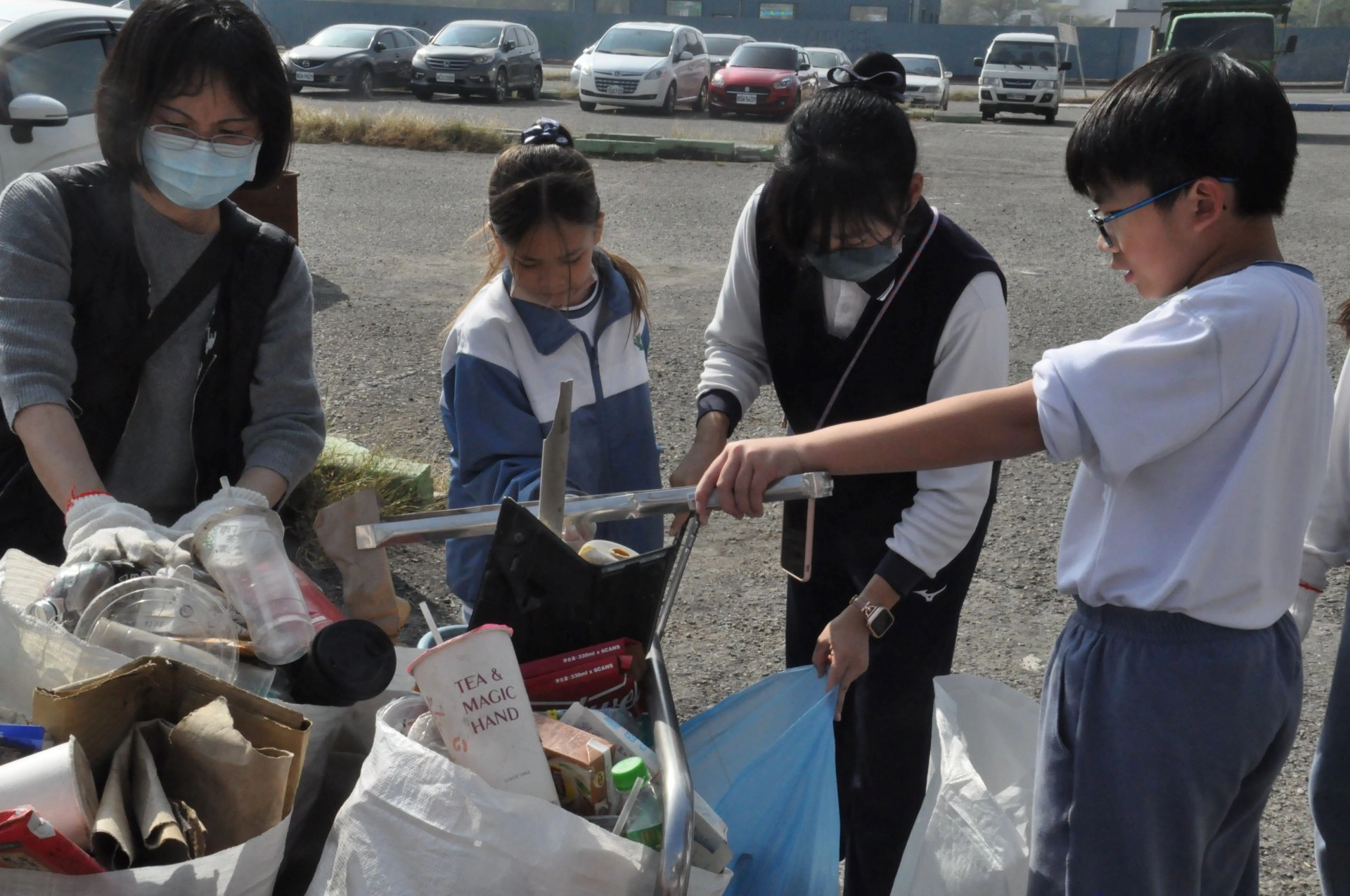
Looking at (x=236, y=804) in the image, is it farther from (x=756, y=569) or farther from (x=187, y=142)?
(x=756, y=569)

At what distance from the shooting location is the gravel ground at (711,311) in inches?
143

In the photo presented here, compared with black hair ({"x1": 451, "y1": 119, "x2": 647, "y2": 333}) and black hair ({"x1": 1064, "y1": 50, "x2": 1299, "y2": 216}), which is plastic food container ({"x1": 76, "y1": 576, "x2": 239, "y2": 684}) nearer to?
black hair ({"x1": 451, "y1": 119, "x2": 647, "y2": 333})

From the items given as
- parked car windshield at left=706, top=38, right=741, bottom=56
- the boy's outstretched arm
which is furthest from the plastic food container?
parked car windshield at left=706, top=38, right=741, bottom=56

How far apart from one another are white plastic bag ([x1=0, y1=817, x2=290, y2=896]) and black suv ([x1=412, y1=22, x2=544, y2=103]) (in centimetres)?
2119

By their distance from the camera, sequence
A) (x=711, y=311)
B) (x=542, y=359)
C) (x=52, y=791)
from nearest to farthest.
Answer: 1. (x=52, y=791)
2. (x=542, y=359)
3. (x=711, y=311)

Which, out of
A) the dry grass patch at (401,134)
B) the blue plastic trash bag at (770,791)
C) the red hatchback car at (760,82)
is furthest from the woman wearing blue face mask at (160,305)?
the red hatchback car at (760,82)

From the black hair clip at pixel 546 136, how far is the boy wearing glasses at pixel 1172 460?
116cm

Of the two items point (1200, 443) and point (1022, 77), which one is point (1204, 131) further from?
point (1022, 77)

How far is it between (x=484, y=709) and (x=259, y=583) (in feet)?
1.46

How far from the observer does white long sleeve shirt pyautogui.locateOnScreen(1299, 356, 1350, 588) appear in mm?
2045

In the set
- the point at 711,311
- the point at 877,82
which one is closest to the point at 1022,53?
the point at 711,311

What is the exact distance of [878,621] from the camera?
191 cm

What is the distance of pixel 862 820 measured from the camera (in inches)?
86.8

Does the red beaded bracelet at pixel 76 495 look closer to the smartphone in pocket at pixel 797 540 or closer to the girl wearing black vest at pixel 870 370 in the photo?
the girl wearing black vest at pixel 870 370
